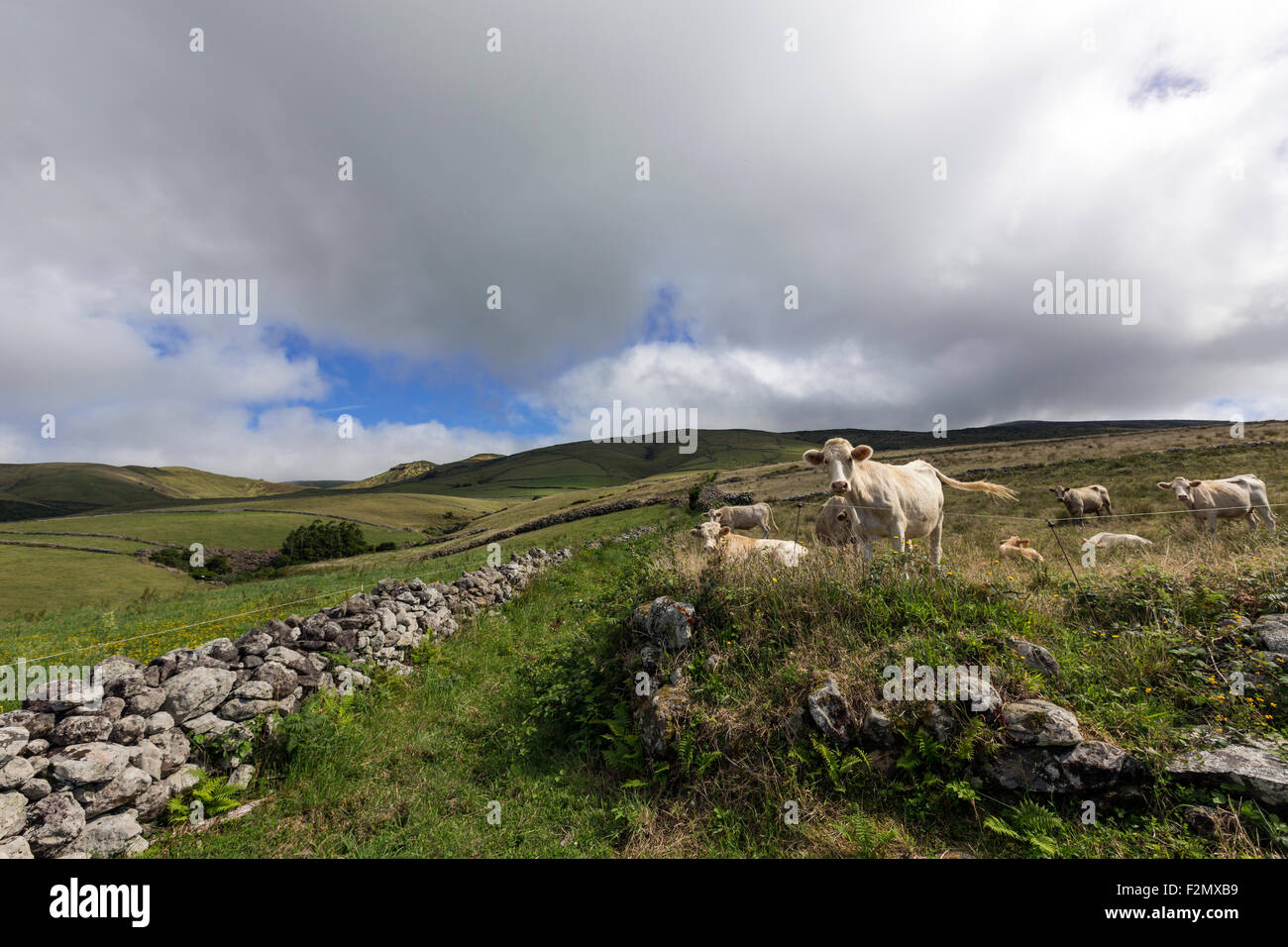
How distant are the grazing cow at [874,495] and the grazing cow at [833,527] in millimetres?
1178

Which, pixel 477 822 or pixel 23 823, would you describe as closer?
pixel 23 823

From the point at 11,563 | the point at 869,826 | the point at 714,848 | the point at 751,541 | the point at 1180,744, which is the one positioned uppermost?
the point at 751,541

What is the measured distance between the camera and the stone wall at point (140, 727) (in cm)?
399

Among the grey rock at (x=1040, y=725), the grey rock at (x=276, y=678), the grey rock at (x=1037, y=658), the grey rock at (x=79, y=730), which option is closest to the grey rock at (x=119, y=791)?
the grey rock at (x=79, y=730)

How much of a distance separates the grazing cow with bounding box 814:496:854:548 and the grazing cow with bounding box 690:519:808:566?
82cm

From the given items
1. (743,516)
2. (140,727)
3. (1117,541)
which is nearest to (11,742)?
(140,727)

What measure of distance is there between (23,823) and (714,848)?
5624 millimetres

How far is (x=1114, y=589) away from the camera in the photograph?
5.70 meters

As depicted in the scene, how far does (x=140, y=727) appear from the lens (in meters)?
4.72

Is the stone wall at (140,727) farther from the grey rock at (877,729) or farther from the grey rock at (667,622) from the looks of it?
the grey rock at (877,729)

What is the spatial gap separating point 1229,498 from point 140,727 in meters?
24.0

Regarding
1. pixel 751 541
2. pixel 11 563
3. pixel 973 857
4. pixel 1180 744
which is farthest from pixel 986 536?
pixel 11 563

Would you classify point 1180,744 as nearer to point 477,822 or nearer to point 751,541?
point 477,822

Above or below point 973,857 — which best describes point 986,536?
above
